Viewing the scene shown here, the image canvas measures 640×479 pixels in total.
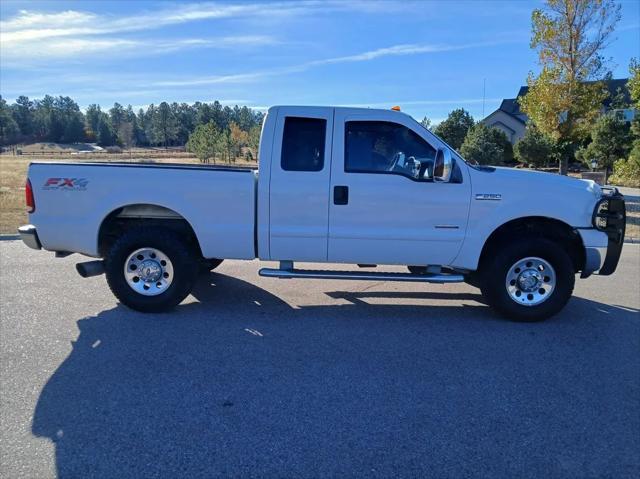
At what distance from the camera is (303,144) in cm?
534

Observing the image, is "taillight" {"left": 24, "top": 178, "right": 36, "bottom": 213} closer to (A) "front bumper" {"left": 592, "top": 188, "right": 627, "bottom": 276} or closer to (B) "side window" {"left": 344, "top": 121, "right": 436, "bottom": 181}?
(B) "side window" {"left": 344, "top": 121, "right": 436, "bottom": 181}

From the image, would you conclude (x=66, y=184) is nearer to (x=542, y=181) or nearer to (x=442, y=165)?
(x=442, y=165)

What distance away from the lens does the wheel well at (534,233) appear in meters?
5.43

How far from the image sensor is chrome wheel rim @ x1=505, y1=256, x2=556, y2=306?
536 cm

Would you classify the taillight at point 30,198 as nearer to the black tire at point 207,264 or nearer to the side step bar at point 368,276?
the black tire at point 207,264

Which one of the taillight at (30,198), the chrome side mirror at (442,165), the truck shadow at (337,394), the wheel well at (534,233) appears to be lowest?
the truck shadow at (337,394)

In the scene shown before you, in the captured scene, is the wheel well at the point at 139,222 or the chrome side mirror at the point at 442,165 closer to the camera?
the chrome side mirror at the point at 442,165

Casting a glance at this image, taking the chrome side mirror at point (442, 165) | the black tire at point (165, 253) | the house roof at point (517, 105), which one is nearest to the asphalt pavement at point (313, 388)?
the black tire at point (165, 253)

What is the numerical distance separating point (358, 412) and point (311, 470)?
0.70 meters

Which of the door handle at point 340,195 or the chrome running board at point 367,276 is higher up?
the door handle at point 340,195

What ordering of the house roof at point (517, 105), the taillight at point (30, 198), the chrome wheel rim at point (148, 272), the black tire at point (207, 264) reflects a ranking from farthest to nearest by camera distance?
the house roof at point (517, 105)
the black tire at point (207, 264)
the chrome wheel rim at point (148, 272)
the taillight at point (30, 198)

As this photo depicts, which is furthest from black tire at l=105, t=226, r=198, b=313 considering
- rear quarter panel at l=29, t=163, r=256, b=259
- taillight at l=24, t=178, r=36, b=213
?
taillight at l=24, t=178, r=36, b=213

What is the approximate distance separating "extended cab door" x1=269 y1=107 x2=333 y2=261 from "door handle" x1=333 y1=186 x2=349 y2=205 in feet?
0.29

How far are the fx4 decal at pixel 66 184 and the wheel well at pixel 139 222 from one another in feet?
1.33
